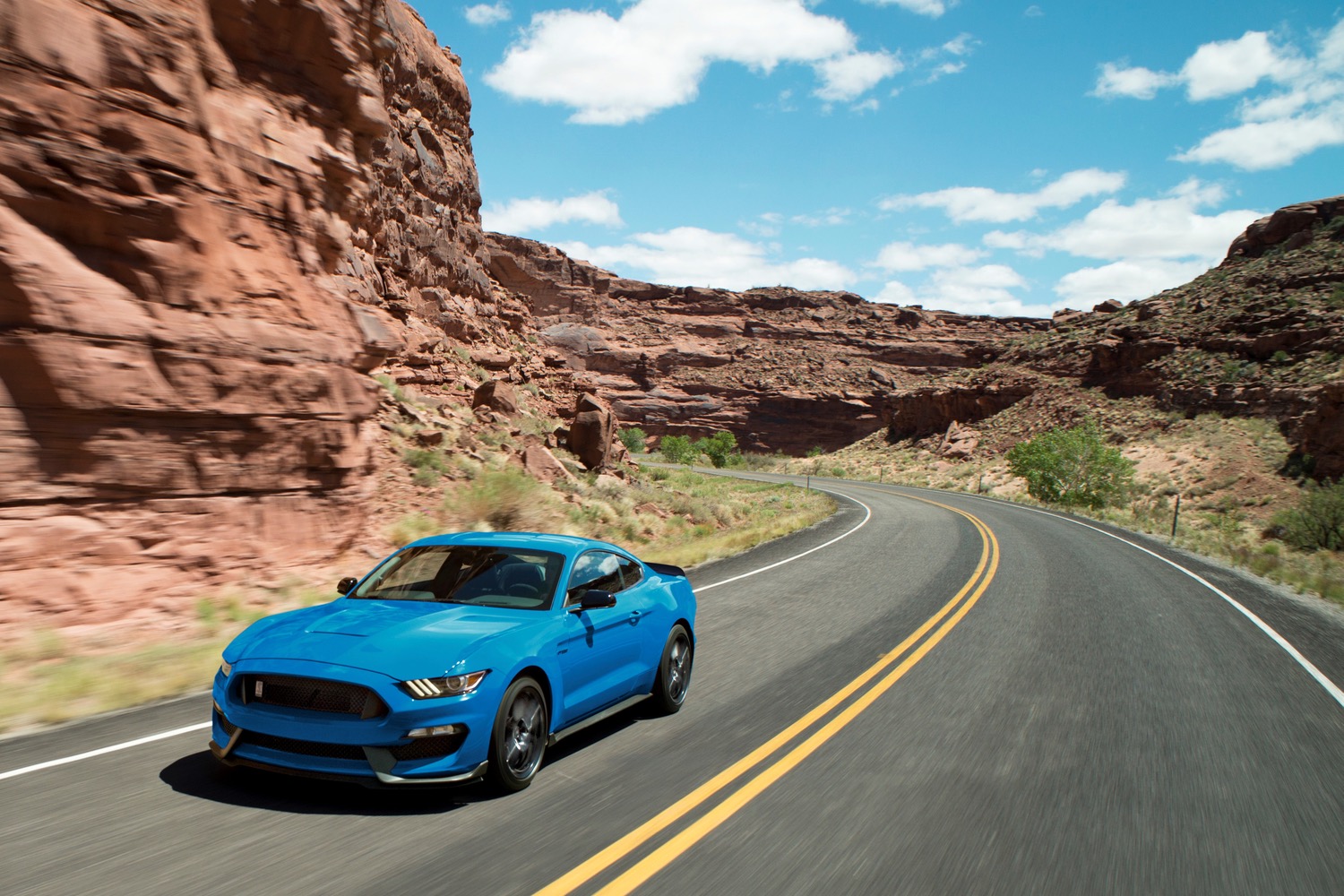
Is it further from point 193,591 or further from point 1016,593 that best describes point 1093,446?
point 193,591

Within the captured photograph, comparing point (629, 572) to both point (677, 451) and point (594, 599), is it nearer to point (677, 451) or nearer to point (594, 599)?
point (594, 599)

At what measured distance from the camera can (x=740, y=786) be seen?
5.24m

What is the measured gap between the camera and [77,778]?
16.3 feet

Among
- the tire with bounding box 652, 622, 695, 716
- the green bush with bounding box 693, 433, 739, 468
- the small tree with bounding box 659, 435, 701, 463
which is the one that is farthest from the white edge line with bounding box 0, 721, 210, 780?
the green bush with bounding box 693, 433, 739, 468

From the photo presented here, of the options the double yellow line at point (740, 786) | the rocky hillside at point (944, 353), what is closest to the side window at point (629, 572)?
the double yellow line at point (740, 786)

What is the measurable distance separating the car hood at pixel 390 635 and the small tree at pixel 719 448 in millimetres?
74529

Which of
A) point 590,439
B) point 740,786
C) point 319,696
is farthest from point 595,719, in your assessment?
point 590,439

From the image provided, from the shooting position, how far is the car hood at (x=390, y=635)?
15.3ft

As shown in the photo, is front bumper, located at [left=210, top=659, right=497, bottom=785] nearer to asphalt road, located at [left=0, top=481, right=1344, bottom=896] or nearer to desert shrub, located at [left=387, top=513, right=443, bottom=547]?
asphalt road, located at [left=0, top=481, right=1344, bottom=896]

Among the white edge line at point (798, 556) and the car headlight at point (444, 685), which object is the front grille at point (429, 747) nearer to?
the car headlight at point (444, 685)

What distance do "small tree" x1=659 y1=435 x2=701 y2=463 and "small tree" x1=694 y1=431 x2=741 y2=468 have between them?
3.63ft

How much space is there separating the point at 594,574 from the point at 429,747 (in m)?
1.98

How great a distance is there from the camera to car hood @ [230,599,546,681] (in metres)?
4.65

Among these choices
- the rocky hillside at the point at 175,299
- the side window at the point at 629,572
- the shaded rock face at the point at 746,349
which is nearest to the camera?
Result: the side window at the point at 629,572
